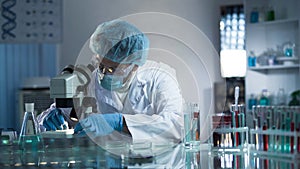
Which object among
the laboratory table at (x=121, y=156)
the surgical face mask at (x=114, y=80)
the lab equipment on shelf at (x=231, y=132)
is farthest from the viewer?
the surgical face mask at (x=114, y=80)

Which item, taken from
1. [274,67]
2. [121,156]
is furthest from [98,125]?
[274,67]

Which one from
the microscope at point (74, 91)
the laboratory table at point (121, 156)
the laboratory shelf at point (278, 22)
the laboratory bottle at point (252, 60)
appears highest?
the laboratory shelf at point (278, 22)

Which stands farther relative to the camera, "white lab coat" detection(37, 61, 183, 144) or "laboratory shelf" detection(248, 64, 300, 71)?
"laboratory shelf" detection(248, 64, 300, 71)

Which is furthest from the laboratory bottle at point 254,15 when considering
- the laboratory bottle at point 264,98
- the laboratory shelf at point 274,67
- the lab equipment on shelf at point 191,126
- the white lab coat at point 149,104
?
the lab equipment on shelf at point 191,126

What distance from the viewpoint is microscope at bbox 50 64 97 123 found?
1.89 m

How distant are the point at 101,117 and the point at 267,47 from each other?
3.36 meters

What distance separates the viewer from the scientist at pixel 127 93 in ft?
6.94

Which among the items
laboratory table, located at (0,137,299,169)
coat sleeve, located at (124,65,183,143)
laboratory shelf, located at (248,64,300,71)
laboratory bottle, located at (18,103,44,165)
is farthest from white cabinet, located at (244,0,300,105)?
laboratory bottle, located at (18,103,44,165)

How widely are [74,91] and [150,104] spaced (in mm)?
508

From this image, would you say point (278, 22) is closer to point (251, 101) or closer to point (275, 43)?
point (275, 43)

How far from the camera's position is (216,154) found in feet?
5.82

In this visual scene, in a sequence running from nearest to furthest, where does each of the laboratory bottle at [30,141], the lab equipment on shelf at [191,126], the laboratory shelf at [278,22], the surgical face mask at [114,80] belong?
the laboratory bottle at [30,141] → the lab equipment on shelf at [191,126] → the surgical face mask at [114,80] → the laboratory shelf at [278,22]

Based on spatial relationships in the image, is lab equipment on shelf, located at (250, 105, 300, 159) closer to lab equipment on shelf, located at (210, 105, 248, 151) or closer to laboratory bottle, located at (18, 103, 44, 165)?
lab equipment on shelf, located at (210, 105, 248, 151)

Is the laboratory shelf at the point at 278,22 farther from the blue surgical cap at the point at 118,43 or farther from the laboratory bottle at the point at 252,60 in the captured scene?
the blue surgical cap at the point at 118,43
